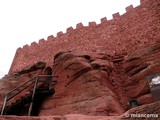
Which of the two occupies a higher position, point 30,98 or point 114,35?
point 114,35

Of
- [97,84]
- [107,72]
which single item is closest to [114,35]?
[107,72]

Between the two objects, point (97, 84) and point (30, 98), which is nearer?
point (97, 84)

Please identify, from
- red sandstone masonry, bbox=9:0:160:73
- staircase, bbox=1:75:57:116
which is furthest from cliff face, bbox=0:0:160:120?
staircase, bbox=1:75:57:116

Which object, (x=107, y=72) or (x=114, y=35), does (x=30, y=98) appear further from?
(x=114, y=35)

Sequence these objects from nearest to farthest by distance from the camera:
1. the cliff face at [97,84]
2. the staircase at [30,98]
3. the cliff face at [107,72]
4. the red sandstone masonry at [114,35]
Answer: the cliff face at [107,72] → the cliff face at [97,84] → the staircase at [30,98] → the red sandstone masonry at [114,35]

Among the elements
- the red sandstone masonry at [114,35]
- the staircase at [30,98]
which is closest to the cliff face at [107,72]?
the red sandstone masonry at [114,35]

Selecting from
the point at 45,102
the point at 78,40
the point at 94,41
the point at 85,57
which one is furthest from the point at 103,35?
the point at 45,102

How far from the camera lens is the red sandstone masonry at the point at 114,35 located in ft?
43.4

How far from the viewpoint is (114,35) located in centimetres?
1488

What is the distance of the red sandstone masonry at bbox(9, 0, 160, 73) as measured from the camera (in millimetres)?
13219

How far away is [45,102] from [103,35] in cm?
733

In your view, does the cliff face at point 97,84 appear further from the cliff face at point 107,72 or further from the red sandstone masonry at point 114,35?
the red sandstone masonry at point 114,35

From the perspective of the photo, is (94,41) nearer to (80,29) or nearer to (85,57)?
(80,29)

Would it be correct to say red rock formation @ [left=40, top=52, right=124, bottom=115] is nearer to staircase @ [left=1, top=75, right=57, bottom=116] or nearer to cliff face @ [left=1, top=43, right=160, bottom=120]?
cliff face @ [left=1, top=43, right=160, bottom=120]
